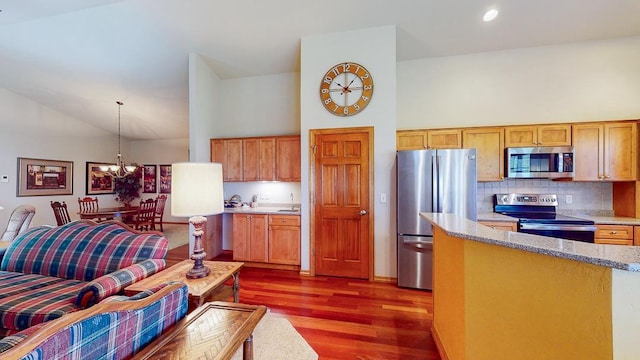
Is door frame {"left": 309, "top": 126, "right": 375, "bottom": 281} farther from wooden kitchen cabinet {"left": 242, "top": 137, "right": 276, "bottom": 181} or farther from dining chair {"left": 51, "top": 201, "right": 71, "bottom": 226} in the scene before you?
dining chair {"left": 51, "top": 201, "right": 71, "bottom": 226}

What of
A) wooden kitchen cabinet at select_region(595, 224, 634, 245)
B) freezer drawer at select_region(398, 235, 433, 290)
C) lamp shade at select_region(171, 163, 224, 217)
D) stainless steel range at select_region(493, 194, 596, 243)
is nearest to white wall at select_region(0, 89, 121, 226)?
lamp shade at select_region(171, 163, 224, 217)

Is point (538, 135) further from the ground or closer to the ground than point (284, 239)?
further from the ground

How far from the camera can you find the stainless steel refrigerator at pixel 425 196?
2988mm

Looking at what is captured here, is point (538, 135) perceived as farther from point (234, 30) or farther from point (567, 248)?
point (234, 30)

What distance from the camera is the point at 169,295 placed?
1031mm

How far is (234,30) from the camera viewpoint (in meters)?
3.50

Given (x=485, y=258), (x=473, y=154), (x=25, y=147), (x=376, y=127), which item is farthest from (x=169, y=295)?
(x=25, y=147)

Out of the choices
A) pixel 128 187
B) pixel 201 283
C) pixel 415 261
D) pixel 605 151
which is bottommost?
pixel 415 261

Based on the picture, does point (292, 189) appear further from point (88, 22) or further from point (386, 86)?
point (88, 22)

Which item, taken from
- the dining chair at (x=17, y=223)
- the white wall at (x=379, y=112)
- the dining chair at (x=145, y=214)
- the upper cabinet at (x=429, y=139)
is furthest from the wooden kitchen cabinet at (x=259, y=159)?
the dining chair at (x=145, y=214)

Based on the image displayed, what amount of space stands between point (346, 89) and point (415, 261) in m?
2.49

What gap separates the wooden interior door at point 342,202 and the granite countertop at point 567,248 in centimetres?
193

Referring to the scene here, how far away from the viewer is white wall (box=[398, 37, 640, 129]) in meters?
3.38

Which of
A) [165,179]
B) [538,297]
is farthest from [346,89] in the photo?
[165,179]
